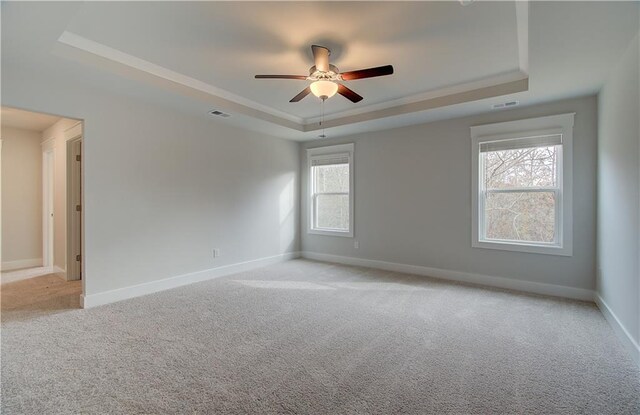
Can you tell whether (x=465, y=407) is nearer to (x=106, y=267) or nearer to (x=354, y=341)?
(x=354, y=341)

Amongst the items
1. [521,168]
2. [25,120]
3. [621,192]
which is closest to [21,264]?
[25,120]

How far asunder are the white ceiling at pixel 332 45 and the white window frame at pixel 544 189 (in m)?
0.33

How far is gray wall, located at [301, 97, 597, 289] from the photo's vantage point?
142 inches

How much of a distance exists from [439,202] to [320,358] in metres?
3.26

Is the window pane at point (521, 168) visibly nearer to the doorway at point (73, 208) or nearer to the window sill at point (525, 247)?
the window sill at point (525, 247)

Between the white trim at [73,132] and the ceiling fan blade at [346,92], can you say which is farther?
A: the white trim at [73,132]

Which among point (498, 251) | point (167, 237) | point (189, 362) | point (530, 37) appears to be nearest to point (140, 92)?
point (167, 237)

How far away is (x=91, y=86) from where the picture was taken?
11.0 feet

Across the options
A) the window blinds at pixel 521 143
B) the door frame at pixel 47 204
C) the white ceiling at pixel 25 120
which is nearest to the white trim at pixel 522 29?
the window blinds at pixel 521 143

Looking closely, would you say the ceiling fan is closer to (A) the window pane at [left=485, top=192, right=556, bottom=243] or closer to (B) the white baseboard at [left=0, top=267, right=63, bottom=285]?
(A) the window pane at [left=485, top=192, right=556, bottom=243]

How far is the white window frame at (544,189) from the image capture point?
12.1 ft

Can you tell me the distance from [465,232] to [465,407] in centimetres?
308

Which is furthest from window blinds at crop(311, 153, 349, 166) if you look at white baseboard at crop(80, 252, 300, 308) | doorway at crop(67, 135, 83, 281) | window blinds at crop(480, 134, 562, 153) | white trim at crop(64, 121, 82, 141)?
doorway at crop(67, 135, 83, 281)

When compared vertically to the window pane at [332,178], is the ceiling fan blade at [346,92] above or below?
above
